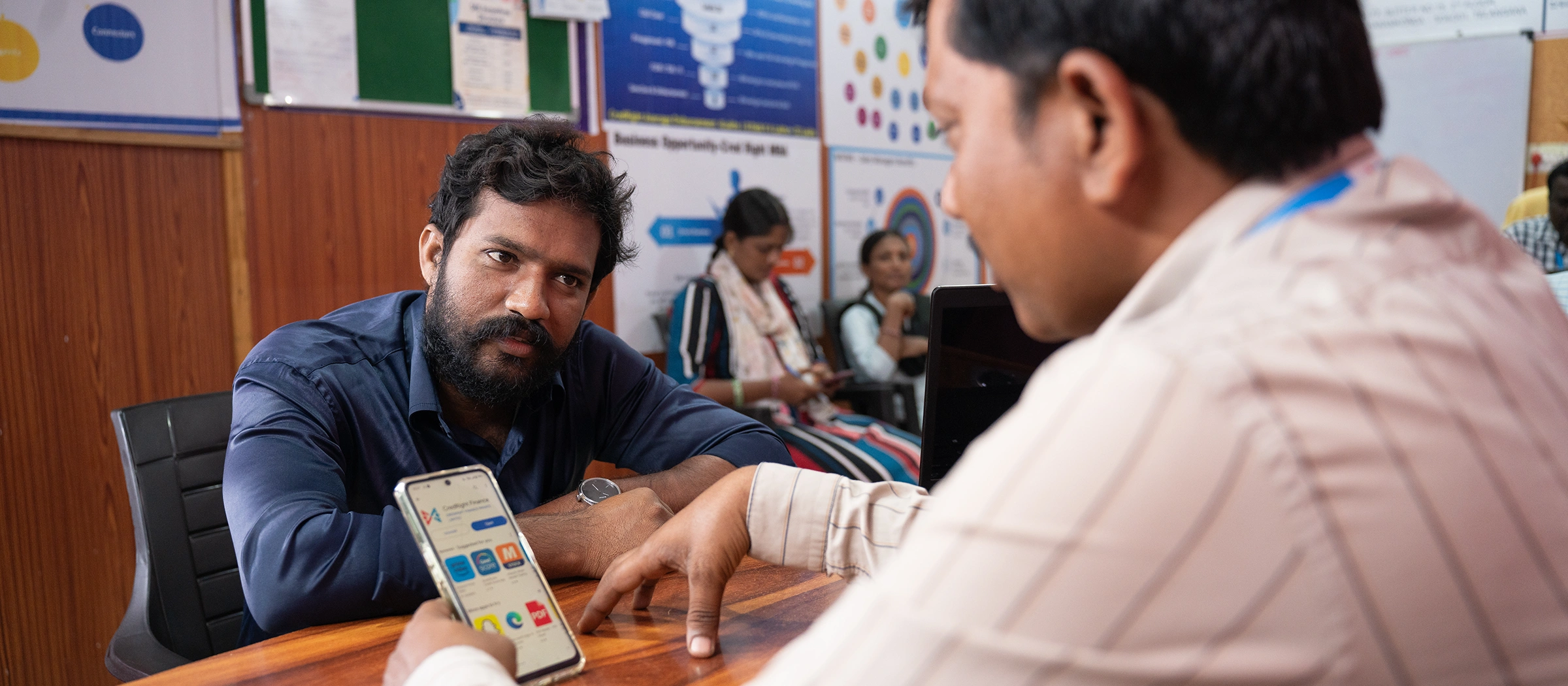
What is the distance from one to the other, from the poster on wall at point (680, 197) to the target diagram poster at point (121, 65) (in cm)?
143

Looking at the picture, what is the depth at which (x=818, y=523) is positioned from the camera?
43.8 inches

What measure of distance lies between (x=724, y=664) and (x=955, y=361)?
65cm

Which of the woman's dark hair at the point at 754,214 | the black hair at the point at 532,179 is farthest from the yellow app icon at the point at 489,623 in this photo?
the woman's dark hair at the point at 754,214

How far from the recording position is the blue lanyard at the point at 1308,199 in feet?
1.80

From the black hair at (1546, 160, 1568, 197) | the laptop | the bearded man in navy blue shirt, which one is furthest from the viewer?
the black hair at (1546, 160, 1568, 197)

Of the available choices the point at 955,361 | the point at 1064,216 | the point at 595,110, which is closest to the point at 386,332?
the point at 955,361

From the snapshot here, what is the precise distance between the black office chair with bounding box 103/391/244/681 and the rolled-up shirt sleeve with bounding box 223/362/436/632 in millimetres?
366

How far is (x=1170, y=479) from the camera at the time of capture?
45cm

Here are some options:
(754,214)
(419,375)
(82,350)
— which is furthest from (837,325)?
(419,375)

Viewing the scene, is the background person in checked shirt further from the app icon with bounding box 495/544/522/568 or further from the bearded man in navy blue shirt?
the app icon with bounding box 495/544/522/568

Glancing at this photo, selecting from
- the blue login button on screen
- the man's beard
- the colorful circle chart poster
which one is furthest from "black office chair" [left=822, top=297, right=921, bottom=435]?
the blue login button on screen

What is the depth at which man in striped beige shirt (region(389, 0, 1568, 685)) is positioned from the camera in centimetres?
45

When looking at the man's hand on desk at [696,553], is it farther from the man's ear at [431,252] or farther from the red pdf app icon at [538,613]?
the man's ear at [431,252]

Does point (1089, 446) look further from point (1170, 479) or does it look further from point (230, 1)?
point (230, 1)
